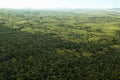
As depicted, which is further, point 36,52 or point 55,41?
point 55,41

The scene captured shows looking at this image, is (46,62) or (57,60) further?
(57,60)

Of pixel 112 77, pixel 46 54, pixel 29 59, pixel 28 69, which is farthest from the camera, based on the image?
pixel 46 54

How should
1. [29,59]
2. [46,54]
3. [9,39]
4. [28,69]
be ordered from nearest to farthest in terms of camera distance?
[28,69]
[29,59]
[46,54]
[9,39]

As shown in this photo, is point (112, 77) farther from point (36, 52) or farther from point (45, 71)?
point (36, 52)

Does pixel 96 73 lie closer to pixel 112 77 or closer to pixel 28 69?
pixel 112 77

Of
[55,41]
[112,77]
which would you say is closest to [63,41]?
[55,41]

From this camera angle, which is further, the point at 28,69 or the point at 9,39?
the point at 9,39

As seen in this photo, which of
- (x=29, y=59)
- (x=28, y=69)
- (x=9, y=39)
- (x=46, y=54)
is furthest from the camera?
(x=9, y=39)

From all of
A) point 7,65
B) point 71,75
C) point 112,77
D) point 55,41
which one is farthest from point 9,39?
point 112,77

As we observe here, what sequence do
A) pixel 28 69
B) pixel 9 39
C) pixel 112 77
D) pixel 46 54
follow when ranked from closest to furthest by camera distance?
1. pixel 112 77
2. pixel 28 69
3. pixel 46 54
4. pixel 9 39
